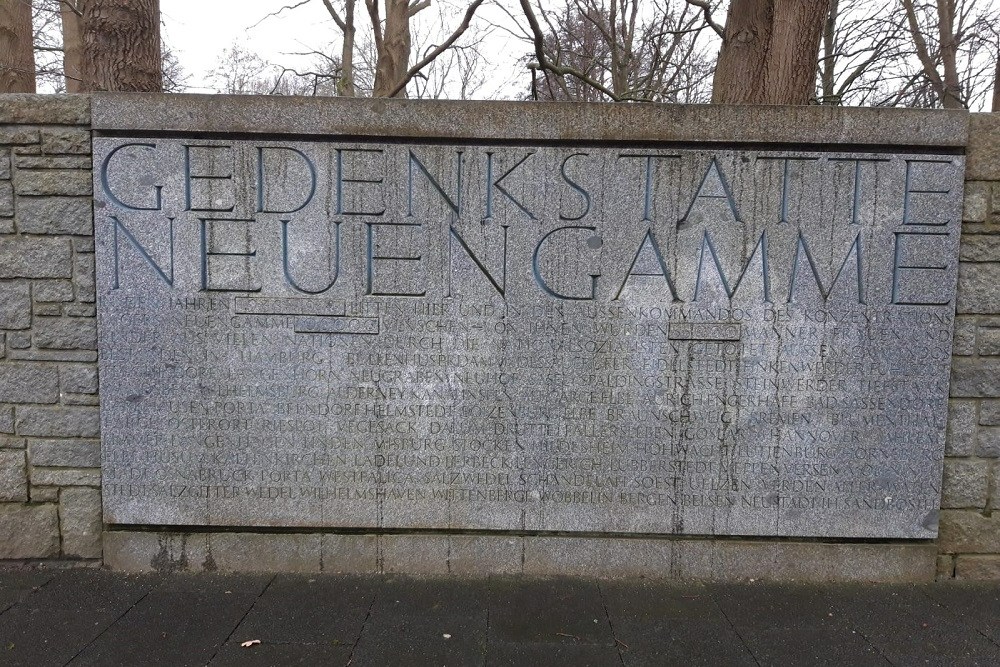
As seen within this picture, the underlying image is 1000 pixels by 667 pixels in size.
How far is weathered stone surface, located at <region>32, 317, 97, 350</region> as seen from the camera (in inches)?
144

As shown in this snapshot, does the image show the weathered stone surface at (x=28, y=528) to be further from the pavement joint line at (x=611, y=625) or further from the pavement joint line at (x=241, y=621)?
the pavement joint line at (x=611, y=625)

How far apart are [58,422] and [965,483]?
5438 mm

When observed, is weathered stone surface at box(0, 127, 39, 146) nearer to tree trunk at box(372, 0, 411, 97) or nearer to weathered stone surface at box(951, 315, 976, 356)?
weathered stone surface at box(951, 315, 976, 356)

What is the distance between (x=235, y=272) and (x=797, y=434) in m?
3.46

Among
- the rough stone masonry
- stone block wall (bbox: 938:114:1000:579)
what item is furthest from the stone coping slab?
stone block wall (bbox: 938:114:1000:579)

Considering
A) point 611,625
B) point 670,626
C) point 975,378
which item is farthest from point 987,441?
point 611,625

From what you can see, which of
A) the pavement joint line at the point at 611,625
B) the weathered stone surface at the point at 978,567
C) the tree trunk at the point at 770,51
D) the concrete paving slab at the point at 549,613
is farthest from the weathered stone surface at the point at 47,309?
the tree trunk at the point at 770,51

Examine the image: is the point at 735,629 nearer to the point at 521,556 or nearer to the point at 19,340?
the point at 521,556

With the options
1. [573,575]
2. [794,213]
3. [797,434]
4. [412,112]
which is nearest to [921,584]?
[797,434]

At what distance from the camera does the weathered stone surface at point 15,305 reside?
3.65 metres

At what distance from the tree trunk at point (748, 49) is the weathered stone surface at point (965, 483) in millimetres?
3746

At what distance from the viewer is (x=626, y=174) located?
11.9ft

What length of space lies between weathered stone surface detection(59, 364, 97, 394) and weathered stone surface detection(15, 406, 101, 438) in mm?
121

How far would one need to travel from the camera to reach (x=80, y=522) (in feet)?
12.3
